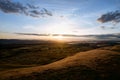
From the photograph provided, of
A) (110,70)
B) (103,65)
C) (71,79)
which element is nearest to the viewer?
(71,79)

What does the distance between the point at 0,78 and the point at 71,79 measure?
8068mm

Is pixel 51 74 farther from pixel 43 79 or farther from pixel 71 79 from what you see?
pixel 71 79

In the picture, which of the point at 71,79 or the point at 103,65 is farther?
the point at 103,65

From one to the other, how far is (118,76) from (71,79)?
5274 mm

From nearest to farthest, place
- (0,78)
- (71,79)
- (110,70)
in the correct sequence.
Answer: (71,79) < (0,78) < (110,70)

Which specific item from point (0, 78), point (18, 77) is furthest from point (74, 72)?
Answer: point (0, 78)

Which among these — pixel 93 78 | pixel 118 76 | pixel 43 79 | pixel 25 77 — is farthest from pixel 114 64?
pixel 25 77

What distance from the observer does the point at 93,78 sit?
1694cm

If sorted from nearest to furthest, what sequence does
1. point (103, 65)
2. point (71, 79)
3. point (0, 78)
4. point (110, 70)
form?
point (71, 79)
point (0, 78)
point (110, 70)
point (103, 65)

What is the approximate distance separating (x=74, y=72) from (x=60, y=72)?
167 cm

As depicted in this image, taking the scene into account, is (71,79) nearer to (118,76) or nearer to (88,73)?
(88,73)

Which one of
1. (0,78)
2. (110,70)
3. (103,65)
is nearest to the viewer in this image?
(0,78)

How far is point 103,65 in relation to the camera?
22.2 m

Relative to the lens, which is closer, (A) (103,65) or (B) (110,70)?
(B) (110,70)
